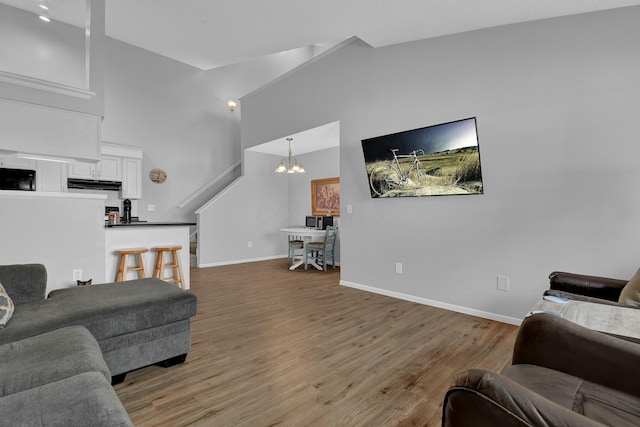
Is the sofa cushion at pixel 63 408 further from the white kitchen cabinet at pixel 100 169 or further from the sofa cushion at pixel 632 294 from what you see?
the white kitchen cabinet at pixel 100 169

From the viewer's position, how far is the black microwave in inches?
183

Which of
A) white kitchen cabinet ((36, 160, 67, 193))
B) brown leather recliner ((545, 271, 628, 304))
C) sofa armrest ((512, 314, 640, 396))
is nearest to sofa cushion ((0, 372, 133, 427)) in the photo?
sofa armrest ((512, 314, 640, 396))

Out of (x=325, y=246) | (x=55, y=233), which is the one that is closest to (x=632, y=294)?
(x=325, y=246)

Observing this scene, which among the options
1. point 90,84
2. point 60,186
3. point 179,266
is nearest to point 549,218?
point 179,266

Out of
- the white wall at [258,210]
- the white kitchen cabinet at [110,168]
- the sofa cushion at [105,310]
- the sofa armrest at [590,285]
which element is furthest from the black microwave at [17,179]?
the sofa armrest at [590,285]

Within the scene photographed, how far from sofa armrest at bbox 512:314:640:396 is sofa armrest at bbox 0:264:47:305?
9.53 feet

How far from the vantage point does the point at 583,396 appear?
103 cm

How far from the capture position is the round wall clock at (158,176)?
6.57 meters

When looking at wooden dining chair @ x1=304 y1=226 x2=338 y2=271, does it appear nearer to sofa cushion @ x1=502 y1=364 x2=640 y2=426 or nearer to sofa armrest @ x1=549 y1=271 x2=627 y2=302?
sofa armrest @ x1=549 y1=271 x2=627 y2=302

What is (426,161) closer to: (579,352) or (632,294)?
(632,294)

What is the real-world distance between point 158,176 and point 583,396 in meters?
7.32

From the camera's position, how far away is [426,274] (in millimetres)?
3578

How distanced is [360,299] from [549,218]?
85.1 inches

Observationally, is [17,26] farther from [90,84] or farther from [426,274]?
[426,274]
